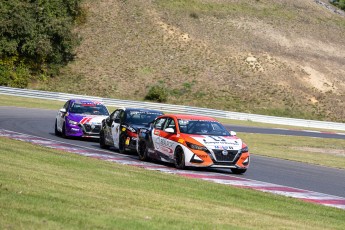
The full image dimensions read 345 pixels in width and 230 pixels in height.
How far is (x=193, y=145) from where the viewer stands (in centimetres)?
2050

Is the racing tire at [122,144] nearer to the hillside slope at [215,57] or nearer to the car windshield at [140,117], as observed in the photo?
the car windshield at [140,117]

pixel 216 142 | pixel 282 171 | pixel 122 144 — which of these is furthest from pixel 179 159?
pixel 122 144

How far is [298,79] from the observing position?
7669 centimetres

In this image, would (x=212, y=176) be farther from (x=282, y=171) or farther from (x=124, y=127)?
(x=124, y=127)

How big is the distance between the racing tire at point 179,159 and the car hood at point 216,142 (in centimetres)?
35

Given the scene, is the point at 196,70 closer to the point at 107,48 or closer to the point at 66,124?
the point at 107,48

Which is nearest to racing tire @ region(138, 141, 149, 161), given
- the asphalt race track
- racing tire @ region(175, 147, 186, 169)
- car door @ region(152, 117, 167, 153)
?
car door @ region(152, 117, 167, 153)

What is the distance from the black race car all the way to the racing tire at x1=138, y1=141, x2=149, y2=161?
1033mm

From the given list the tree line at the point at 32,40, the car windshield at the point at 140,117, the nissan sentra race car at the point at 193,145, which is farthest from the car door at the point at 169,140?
the tree line at the point at 32,40

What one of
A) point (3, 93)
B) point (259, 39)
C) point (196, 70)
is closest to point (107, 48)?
point (196, 70)

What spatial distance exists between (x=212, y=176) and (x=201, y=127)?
2540 mm

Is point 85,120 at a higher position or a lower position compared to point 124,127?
lower

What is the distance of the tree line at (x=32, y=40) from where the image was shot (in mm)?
66500

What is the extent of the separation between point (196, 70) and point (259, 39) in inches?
428
